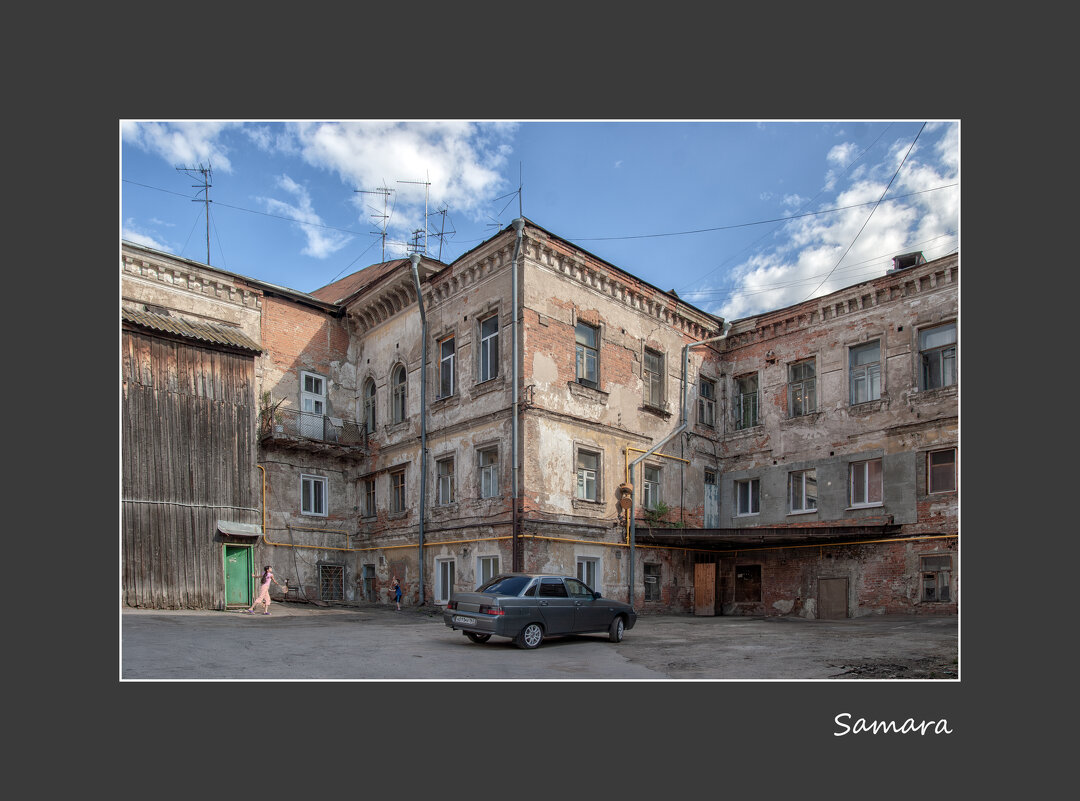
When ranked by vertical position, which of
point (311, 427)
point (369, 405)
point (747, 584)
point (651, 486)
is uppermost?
point (369, 405)

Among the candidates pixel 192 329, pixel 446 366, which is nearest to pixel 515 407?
pixel 446 366

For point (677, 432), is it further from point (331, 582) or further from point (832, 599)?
point (331, 582)

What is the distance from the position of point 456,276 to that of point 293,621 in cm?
1043

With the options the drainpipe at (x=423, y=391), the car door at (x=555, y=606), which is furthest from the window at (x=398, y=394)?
the car door at (x=555, y=606)

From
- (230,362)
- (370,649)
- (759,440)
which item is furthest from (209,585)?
(759,440)

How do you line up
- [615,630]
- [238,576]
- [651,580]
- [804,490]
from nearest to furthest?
[615,630] < [238,576] < [651,580] < [804,490]

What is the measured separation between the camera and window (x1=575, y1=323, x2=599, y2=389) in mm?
23562

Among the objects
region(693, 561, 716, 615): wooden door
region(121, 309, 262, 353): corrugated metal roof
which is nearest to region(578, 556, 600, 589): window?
region(693, 561, 716, 615): wooden door

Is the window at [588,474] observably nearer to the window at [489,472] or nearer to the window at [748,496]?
the window at [489,472]

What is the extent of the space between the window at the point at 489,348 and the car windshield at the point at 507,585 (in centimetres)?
756

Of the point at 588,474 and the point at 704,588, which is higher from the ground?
the point at 588,474

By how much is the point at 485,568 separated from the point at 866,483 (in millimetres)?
11189

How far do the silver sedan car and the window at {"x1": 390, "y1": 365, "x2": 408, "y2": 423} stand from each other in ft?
35.8

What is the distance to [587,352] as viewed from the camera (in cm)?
2386
